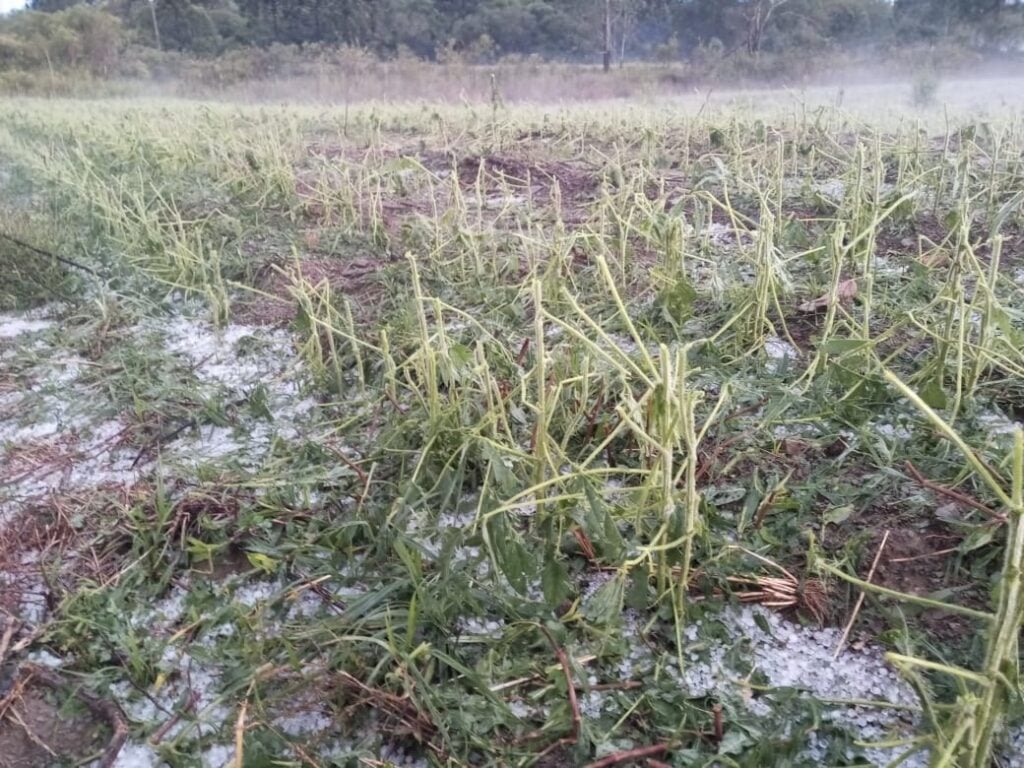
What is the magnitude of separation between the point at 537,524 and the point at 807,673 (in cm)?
37

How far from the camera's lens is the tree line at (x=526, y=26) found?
42.6 ft

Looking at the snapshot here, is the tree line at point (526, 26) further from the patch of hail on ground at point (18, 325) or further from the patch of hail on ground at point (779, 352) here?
the patch of hail on ground at point (18, 325)

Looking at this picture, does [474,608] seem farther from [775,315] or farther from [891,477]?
[775,315]

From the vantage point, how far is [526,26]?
18016 millimetres

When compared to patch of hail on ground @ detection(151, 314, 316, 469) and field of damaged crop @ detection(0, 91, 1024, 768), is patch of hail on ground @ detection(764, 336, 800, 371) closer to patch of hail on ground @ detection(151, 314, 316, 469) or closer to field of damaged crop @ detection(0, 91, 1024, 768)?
field of damaged crop @ detection(0, 91, 1024, 768)

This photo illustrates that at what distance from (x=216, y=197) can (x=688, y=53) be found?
1522 cm

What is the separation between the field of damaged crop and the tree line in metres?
13.8

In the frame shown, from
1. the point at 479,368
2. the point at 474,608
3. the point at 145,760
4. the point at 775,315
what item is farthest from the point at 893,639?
the point at 775,315

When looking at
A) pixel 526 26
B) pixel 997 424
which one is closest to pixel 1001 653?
pixel 997 424

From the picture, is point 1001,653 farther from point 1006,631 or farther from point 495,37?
point 495,37

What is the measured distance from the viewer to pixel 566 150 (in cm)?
370

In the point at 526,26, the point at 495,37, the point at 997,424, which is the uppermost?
the point at 526,26

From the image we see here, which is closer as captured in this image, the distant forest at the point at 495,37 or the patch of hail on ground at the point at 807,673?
the patch of hail on ground at the point at 807,673

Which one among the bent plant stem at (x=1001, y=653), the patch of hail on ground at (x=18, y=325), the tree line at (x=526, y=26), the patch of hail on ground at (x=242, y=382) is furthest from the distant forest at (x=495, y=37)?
the bent plant stem at (x=1001, y=653)
